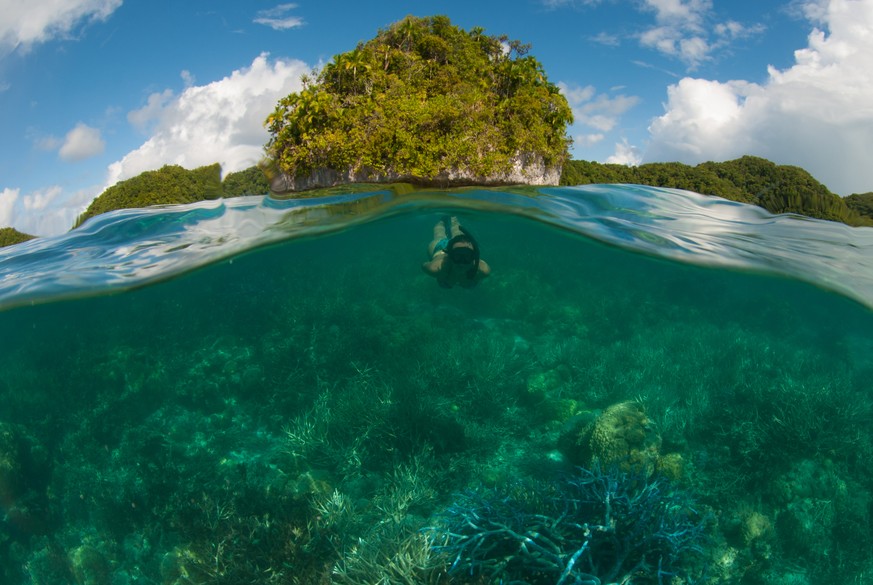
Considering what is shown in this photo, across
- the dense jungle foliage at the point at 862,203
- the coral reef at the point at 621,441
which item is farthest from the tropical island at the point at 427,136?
the coral reef at the point at 621,441

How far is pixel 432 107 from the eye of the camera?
1189cm

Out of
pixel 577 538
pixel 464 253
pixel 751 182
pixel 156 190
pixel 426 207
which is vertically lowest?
→ pixel 577 538

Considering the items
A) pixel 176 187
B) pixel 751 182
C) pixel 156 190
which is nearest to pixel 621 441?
pixel 751 182

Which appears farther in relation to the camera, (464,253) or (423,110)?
(423,110)

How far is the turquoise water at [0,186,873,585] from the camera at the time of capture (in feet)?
22.4

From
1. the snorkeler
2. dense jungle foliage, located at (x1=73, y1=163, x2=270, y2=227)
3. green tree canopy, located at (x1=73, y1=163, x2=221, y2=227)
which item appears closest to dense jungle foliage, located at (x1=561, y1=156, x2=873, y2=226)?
the snorkeler

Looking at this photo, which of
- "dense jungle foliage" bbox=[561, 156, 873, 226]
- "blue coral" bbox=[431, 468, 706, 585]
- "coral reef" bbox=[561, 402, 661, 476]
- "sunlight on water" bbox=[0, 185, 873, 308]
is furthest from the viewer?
"dense jungle foliage" bbox=[561, 156, 873, 226]

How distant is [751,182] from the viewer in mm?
15430

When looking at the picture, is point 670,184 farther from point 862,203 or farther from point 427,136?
point 427,136

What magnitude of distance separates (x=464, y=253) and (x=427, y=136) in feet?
12.6

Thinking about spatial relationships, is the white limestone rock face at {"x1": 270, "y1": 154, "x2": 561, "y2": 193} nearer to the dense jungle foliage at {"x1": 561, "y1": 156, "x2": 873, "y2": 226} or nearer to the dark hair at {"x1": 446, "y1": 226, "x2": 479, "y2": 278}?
the dark hair at {"x1": 446, "y1": 226, "x2": 479, "y2": 278}

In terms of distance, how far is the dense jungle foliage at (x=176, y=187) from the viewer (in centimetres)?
1246

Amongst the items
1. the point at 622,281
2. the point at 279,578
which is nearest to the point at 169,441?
the point at 279,578

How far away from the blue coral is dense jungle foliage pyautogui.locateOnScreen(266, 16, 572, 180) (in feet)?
25.6
